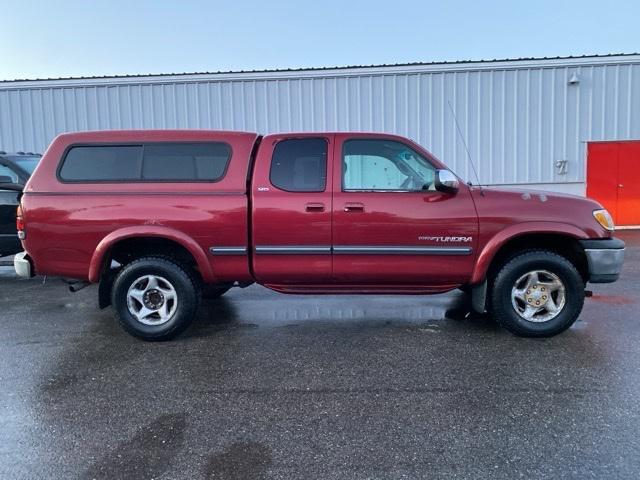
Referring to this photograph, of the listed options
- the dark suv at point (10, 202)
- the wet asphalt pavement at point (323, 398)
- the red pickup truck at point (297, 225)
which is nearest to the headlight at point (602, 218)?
the red pickup truck at point (297, 225)

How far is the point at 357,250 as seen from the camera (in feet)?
15.8

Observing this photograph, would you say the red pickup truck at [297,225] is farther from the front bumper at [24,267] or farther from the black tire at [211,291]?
the black tire at [211,291]

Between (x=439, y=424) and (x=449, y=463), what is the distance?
45 cm

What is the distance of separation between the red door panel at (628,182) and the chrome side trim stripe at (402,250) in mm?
10011

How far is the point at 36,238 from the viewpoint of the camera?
4.87 m

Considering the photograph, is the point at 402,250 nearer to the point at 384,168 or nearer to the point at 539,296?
the point at 384,168

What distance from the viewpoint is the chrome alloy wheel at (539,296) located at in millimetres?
4836

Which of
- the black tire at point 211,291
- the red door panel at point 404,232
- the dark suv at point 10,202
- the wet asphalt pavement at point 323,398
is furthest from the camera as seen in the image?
the dark suv at point 10,202

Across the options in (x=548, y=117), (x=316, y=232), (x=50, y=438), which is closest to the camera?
(x=50, y=438)

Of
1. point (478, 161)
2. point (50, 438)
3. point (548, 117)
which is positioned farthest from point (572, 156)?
point (50, 438)

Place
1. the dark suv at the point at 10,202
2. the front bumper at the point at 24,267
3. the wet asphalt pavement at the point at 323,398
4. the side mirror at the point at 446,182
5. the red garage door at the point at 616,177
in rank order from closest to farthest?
the wet asphalt pavement at the point at 323,398
the side mirror at the point at 446,182
the front bumper at the point at 24,267
the dark suv at the point at 10,202
the red garage door at the point at 616,177

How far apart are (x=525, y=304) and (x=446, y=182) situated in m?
1.40

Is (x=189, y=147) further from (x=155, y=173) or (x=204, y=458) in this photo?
(x=204, y=458)

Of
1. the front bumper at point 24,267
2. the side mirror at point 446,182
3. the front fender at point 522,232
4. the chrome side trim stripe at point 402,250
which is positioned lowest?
the front bumper at point 24,267
